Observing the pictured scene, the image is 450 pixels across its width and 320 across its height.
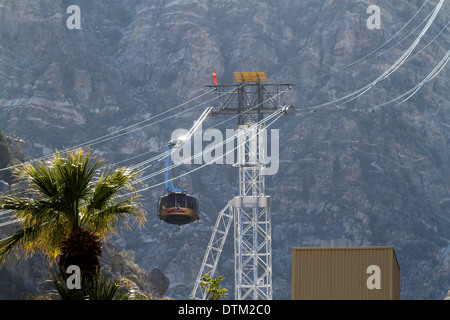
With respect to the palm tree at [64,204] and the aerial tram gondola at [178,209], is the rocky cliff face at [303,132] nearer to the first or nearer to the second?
the aerial tram gondola at [178,209]

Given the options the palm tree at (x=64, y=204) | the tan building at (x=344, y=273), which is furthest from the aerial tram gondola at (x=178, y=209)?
the palm tree at (x=64, y=204)

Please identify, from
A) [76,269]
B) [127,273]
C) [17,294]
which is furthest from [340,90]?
[76,269]

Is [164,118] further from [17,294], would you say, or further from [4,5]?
[17,294]

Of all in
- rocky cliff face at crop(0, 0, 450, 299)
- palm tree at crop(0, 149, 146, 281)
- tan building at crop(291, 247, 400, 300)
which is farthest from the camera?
rocky cliff face at crop(0, 0, 450, 299)

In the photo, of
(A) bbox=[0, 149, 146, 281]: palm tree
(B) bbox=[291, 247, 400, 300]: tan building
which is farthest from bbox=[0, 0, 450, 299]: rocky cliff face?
(A) bbox=[0, 149, 146, 281]: palm tree

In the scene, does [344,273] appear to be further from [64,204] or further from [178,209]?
[178,209]

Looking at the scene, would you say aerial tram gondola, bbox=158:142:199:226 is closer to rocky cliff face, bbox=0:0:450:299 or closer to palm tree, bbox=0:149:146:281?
palm tree, bbox=0:149:146:281
